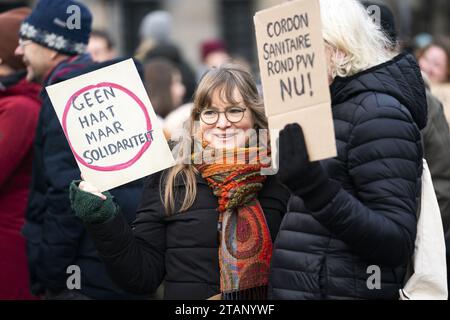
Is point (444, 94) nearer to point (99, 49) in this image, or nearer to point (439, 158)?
point (439, 158)

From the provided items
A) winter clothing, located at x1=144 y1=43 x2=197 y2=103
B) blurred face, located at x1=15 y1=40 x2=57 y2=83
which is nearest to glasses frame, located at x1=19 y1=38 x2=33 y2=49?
blurred face, located at x1=15 y1=40 x2=57 y2=83

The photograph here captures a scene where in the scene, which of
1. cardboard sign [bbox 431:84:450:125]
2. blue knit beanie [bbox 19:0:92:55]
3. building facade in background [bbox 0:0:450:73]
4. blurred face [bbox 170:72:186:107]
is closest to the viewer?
blue knit beanie [bbox 19:0:92:55]

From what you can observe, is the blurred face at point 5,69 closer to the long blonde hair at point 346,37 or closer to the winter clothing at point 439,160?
the winter clothing at point 439,160

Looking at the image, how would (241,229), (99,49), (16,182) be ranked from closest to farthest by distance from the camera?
(241,229), (16,182), (99,49)

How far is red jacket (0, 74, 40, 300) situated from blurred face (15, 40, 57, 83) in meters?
0.17

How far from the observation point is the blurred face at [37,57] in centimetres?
497

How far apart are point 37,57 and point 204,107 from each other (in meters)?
1.57

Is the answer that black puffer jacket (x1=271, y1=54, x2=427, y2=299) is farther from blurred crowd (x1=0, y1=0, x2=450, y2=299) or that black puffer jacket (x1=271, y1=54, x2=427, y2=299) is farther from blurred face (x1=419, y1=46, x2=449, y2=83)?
blurred face (x1=419, y1=46, x2=449, y2=83)

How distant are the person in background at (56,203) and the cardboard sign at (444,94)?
98.4 inches

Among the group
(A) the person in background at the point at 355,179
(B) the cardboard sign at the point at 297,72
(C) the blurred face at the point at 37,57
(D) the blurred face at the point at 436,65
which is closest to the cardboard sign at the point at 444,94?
(D) the blurred face at the point at 436,65

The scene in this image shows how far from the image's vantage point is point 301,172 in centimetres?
297

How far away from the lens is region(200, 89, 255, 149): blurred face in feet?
12.0

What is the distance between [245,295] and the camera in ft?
11.8

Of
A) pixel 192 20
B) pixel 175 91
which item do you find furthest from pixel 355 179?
pixel 192 20
